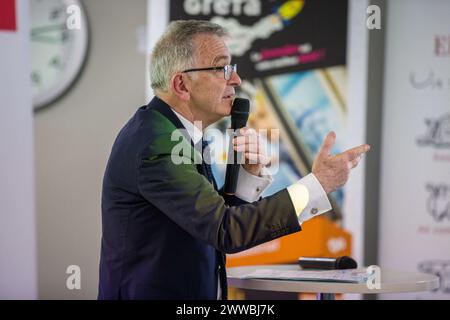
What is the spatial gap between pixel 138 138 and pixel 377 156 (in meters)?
2.97

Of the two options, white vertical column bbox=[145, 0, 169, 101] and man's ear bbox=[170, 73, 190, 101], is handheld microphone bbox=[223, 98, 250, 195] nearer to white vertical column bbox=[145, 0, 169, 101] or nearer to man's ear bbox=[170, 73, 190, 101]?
man's ear bbox=[170, 73, 190, 101]

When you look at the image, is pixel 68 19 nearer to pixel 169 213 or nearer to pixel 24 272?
pixel 24 272

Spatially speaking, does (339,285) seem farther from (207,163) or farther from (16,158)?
(16,158)

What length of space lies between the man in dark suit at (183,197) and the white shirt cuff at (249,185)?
14 cm

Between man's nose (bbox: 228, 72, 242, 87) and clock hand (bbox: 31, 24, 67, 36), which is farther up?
clock hand (bbox: 31, 24, 67, 36)

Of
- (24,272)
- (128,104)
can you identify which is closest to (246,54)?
(128,104)

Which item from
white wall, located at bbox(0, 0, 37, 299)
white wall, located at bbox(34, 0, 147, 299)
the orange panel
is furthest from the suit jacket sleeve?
white wall, located at bbox(34, 0, 147, 299)

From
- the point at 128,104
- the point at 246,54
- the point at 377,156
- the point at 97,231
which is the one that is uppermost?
the point at 246,54

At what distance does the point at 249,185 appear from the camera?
6.93 ft

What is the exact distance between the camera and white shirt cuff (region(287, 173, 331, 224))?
5.70ft

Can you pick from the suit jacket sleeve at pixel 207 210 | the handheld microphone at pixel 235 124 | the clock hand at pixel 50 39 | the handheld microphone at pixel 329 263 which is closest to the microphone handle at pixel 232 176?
the handheld microphone at pixel 235 124

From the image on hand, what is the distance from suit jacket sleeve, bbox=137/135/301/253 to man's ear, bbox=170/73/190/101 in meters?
0.28

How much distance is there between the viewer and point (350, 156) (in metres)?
1.75

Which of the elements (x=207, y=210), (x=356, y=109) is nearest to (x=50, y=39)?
(x=356, y=109)
